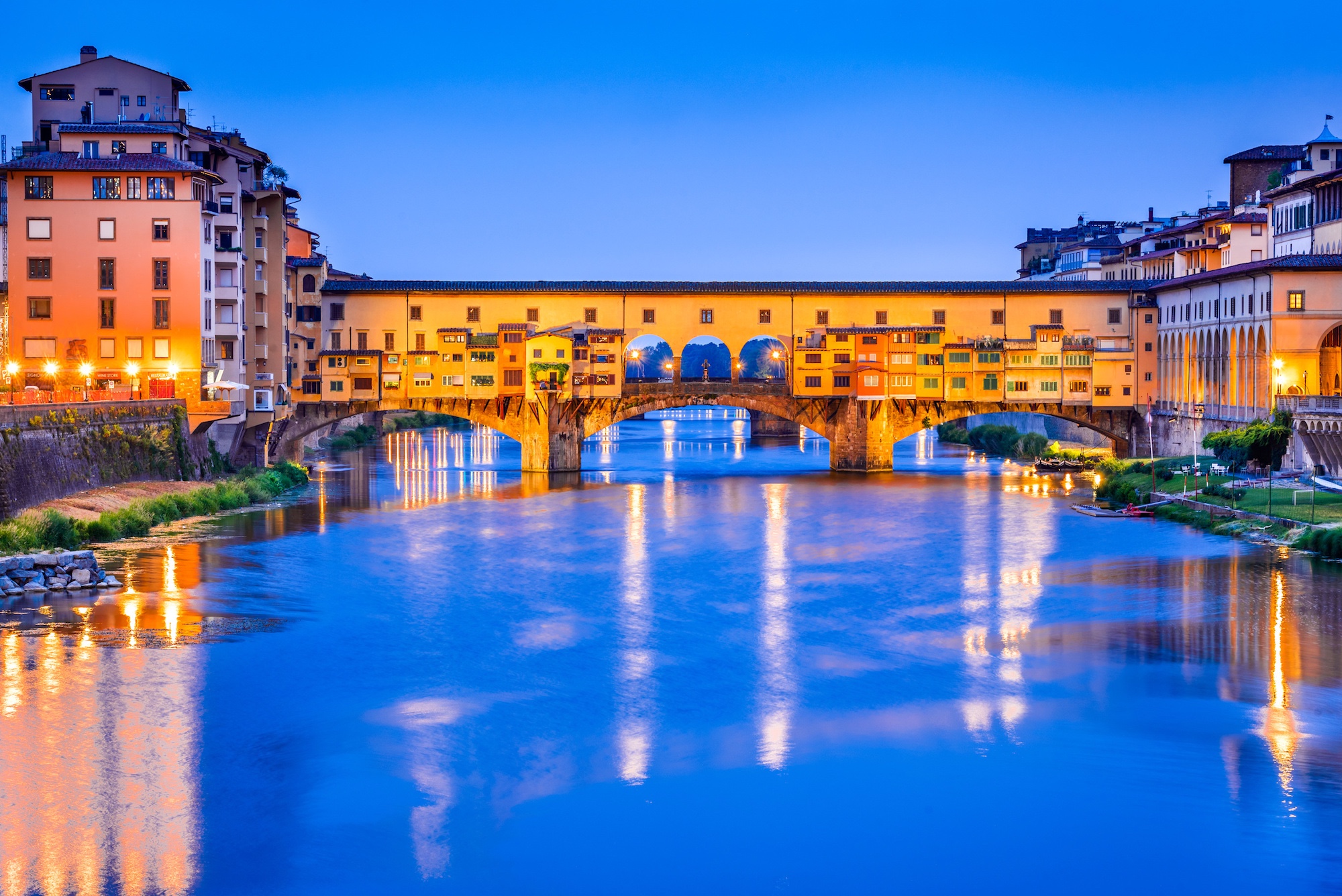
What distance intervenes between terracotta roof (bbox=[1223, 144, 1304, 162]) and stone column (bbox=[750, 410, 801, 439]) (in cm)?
2904

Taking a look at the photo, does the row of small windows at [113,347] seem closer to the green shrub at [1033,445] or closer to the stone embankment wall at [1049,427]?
the stone embankment wall at [1049,427]

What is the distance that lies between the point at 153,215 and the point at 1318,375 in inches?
1466

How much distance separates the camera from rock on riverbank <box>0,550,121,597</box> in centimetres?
2705

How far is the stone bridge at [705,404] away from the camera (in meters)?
56.7

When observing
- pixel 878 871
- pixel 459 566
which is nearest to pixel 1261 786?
pixel 878 871

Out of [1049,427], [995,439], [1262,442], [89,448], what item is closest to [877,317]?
[995,439]

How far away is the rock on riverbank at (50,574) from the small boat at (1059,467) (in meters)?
39.9

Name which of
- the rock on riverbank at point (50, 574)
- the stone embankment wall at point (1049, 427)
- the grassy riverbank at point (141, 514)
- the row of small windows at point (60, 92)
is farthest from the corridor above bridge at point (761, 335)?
the rock on riverbank at point (50, 574)

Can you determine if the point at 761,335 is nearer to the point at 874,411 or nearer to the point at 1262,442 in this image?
the point at 874,411

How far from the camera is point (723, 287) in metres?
59.2

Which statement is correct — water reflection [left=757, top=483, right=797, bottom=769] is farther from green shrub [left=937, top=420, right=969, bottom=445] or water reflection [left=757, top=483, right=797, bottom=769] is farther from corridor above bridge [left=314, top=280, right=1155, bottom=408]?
green shrub [left=937, top=420, right=969, bottom=445]

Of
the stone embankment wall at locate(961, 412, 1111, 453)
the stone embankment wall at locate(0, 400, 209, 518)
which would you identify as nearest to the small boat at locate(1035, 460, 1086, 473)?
the stone embankment wall at locate(961, 412, 1111, 453)

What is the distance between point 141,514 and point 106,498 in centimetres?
96

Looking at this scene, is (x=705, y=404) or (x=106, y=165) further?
(x=705, y=404)
